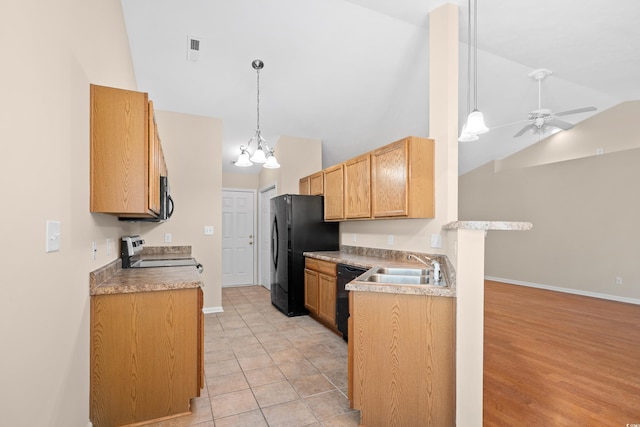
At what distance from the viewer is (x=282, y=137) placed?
5133 millimetres

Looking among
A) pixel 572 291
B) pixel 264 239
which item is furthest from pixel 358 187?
pixel 572 291

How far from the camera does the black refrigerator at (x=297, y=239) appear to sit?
4340 millimetres

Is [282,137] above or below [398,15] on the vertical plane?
below

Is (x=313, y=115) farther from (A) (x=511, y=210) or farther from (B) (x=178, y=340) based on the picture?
(A) (x=511, y=210)

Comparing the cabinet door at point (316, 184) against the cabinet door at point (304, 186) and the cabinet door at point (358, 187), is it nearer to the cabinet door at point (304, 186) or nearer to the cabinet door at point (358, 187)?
the cabinet door at point (304, 186)

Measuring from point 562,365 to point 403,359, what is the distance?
2.01 meters

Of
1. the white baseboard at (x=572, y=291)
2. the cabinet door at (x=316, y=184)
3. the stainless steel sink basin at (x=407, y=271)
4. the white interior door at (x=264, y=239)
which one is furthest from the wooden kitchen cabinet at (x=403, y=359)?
the white baseboard at (x=572, y=291)

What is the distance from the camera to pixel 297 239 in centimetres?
436

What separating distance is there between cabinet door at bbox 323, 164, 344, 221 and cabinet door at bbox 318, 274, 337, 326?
0.83 metres

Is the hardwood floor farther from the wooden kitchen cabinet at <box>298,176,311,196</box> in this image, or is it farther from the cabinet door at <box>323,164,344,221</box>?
the wooden kitchen cabinet at <box>298,176,311,196</box>

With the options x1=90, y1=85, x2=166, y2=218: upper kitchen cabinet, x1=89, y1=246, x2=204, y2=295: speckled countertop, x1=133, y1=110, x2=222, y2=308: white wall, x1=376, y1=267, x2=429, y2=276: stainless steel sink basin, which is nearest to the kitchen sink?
x1=376, y1=267, x2=429, y2=276: stainless steel sink basin

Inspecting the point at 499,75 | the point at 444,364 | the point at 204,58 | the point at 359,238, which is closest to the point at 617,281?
the point at 499,75

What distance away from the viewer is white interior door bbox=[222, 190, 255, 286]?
253 inches

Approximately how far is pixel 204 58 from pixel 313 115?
1.68 m
